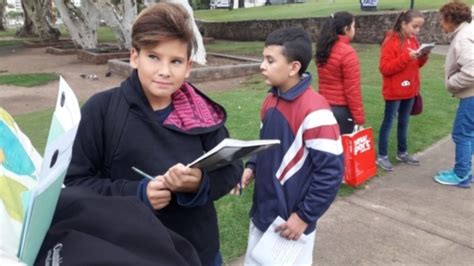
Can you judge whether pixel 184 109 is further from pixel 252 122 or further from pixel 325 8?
pixel 325 8

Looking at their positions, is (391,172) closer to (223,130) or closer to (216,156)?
(223,130)

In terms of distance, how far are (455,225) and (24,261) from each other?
3.66 meters

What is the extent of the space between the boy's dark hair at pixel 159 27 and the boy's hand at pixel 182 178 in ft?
1.45

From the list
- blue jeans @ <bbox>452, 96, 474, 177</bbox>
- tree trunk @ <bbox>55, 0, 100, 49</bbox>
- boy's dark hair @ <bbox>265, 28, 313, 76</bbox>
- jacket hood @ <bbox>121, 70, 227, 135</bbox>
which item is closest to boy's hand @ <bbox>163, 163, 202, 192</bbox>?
jacket hood @ <bbox>121, 70, 227, 135</bbox>

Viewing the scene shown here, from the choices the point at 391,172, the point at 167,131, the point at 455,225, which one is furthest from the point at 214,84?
the point at 167,131

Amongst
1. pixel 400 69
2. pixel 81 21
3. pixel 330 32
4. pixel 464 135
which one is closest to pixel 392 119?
pixel 400 69

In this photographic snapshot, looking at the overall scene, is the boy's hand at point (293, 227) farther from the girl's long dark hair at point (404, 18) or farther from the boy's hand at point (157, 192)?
the girl's long dark hair at point (404, 18)

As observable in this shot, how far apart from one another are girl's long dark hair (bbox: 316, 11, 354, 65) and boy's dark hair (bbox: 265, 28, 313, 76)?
1.62 meters

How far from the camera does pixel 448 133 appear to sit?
6.37m

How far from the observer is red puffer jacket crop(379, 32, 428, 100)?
15.6 ft

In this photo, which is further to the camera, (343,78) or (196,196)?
(343,78)

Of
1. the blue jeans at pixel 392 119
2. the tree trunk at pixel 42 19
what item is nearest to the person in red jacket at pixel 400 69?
the blue jeans at pixel 392 119

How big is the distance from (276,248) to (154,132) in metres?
1.09

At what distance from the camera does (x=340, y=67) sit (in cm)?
411
